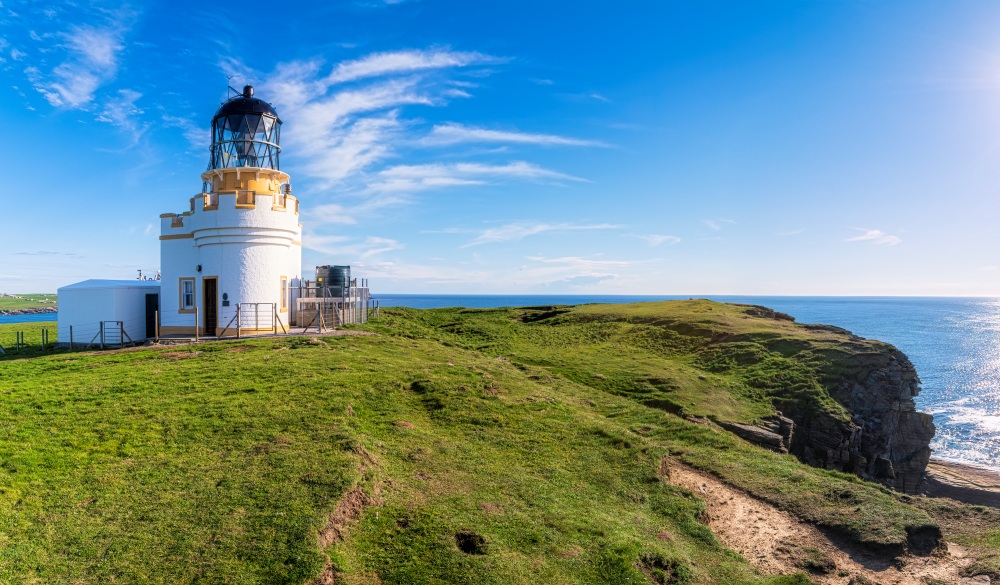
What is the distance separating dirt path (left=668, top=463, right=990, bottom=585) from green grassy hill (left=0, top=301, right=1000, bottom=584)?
482 mm

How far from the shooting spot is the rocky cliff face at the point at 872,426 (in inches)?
884

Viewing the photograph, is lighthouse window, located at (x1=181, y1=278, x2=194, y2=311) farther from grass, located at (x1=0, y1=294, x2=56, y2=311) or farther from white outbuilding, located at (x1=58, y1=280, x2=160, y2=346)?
grass, located at (x1=0, y1=294, x2=56, y2=311)

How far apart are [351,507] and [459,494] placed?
2311 millimetres

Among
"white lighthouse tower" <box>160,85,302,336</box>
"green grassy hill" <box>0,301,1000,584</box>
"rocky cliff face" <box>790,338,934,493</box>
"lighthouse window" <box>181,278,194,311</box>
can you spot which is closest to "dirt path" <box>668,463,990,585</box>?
"green grassy hill" <box>0,301,1000,584</box>

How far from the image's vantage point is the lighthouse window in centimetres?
2577

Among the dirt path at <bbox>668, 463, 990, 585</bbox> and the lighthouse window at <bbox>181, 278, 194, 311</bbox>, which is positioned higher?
the lighthouse window at <bbox>181, 278, 194, 311</bbox>

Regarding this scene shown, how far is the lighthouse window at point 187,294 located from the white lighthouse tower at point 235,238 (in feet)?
0.18

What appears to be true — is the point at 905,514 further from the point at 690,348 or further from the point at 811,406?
the point at 690,348

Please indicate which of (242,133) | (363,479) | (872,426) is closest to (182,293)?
(242,133)

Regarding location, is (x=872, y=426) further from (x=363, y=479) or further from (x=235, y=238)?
(x=235, y=238)

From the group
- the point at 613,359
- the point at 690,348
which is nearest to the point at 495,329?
the point at 613,359

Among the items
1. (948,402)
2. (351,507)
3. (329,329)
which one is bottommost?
(948,402)

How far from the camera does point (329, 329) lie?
28828 mm

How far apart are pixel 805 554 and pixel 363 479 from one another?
9.38 m
